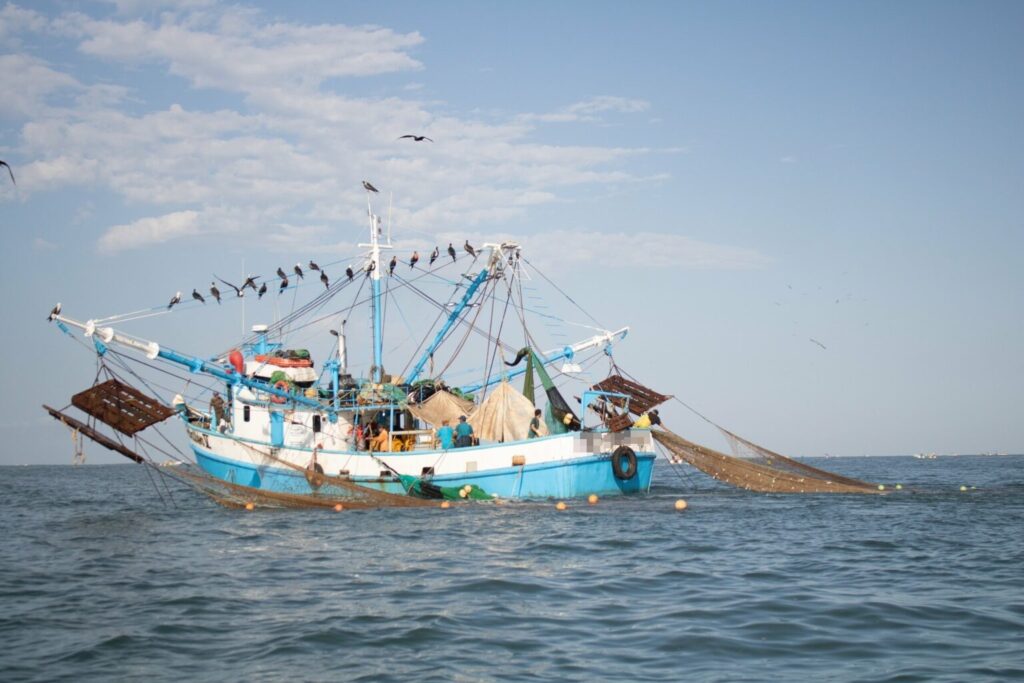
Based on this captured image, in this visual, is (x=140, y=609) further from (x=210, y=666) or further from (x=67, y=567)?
(x=67, y=567)

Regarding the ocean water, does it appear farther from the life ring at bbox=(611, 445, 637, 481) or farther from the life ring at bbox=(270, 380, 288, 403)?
the life ring at bbox=(270, 380, 288, 403)

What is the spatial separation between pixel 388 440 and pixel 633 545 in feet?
44.2

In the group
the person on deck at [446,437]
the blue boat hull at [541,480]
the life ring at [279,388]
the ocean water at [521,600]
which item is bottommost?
the ocean water at [521,600]

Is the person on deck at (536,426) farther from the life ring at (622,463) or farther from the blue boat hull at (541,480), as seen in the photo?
the life ring at (622,463)

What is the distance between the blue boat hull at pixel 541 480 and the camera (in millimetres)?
Answer: 26453

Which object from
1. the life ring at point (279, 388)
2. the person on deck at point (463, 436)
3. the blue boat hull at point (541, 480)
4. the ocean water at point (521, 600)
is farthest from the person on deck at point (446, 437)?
the ocean water at point (521, 600)

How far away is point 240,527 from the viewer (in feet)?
69.1

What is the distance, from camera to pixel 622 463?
27.7m

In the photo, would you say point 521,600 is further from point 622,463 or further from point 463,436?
point 622,463

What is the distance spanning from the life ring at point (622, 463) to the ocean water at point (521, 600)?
574 cm

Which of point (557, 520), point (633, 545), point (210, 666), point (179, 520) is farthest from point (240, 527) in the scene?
point (210, 666)

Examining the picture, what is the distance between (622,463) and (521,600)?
1570cm

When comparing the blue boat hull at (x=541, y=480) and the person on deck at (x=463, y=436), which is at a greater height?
the person on deck at (x=463, y=436)

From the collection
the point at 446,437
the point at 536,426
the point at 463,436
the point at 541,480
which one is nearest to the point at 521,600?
the point at 541,480
